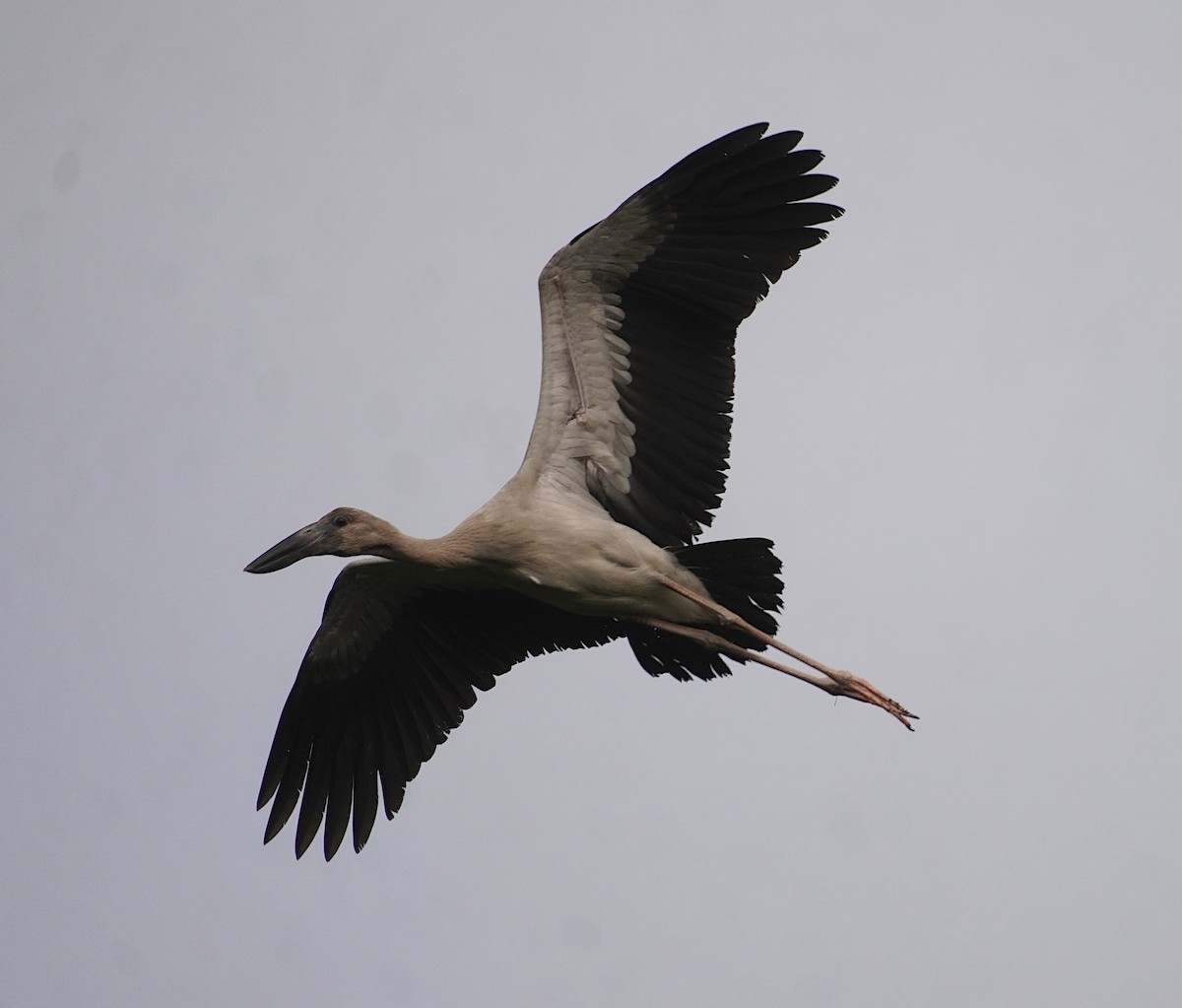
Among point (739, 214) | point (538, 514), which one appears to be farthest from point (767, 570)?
point (739, 214)

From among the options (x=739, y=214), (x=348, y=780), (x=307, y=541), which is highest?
(x=739, y=214)

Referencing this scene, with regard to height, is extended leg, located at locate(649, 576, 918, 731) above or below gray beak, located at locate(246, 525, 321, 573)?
above

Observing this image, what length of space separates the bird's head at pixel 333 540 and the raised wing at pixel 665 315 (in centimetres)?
72

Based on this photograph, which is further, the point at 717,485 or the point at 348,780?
the point at 348,780

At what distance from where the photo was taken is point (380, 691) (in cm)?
984

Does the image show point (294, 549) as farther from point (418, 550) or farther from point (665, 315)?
point (665, 315)

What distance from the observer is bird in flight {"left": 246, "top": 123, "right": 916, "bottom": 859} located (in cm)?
858

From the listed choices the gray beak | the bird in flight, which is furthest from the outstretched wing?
the gray beak

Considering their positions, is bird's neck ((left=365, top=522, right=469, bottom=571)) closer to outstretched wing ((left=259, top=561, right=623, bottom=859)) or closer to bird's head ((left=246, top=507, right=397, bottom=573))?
bird's head ((left=246, top=507, right=397, bottom=573))

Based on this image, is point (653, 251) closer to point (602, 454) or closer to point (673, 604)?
point (602, 454)

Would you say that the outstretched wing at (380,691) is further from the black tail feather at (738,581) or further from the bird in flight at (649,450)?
the black tail feather at (738,581)

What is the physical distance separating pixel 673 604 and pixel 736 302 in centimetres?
142

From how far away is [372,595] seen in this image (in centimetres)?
951

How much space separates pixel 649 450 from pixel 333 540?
1.53 metres
